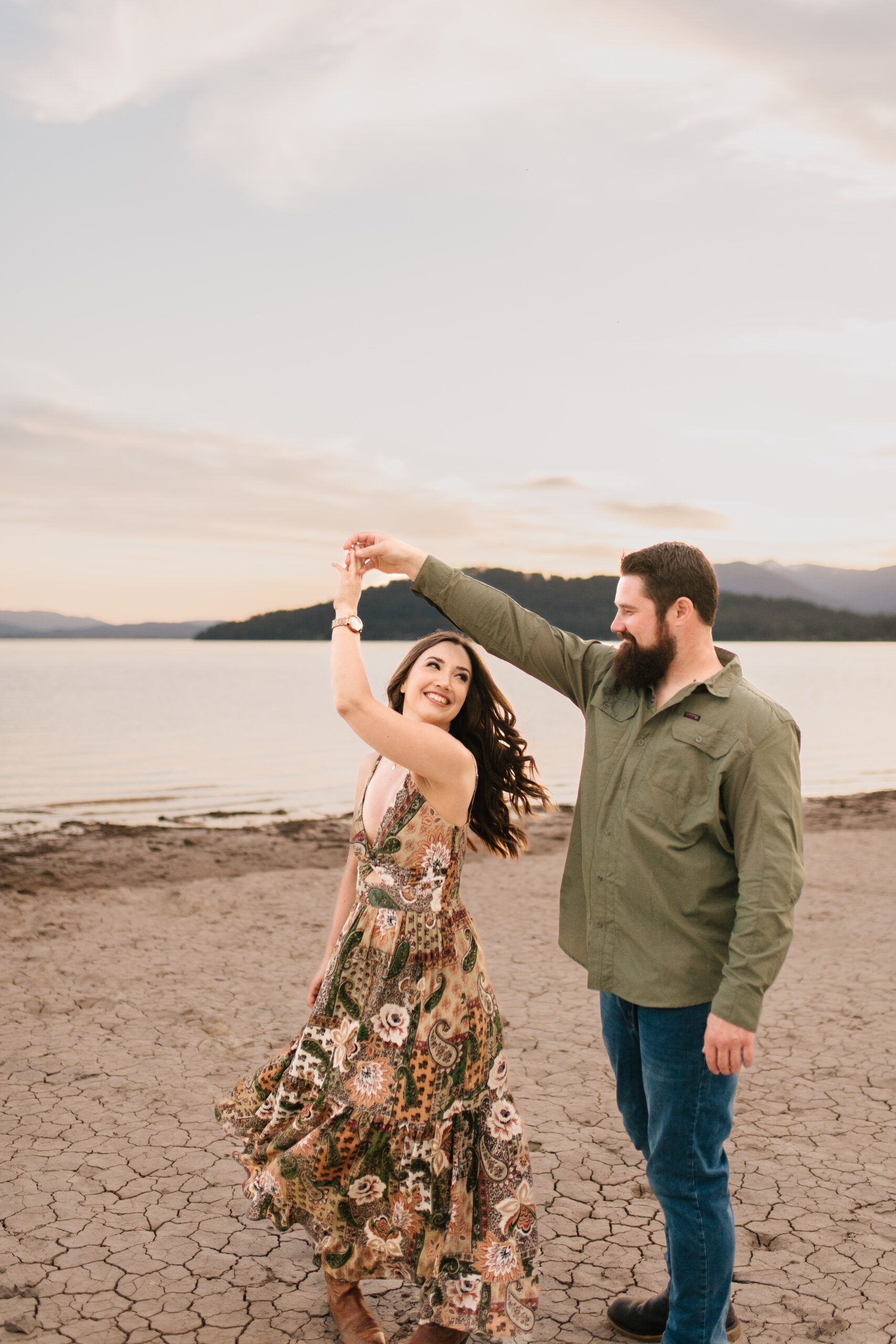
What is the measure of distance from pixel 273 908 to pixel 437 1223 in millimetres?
6694

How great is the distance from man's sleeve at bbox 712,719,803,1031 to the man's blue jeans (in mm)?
207

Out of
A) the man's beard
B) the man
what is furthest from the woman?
the man's beard

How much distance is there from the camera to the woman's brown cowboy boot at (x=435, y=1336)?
2793 mm

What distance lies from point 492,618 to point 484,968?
1.00 m

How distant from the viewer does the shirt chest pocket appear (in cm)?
247

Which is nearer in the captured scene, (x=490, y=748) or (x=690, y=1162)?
(x=690, y=1162)

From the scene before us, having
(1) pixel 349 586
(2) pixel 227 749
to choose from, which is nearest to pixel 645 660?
(1) pixel 349 586

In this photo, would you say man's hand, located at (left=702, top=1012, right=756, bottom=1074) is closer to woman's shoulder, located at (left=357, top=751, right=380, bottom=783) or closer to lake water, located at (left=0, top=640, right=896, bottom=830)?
woman's shoulder, located at (left=357, top=751, right=380, bottom=783)

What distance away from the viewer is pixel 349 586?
2.86 meters

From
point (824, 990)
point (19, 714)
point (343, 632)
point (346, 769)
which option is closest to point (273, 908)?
point (824, 990)

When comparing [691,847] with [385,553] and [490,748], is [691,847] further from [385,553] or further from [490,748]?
[385,553]

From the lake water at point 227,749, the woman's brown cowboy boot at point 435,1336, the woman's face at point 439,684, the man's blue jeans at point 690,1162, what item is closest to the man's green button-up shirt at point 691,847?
the man's blue jeans at point 690,1162

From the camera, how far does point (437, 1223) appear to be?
8.97 feet

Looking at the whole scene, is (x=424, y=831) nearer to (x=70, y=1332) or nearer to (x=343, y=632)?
(x=343, y=632)
